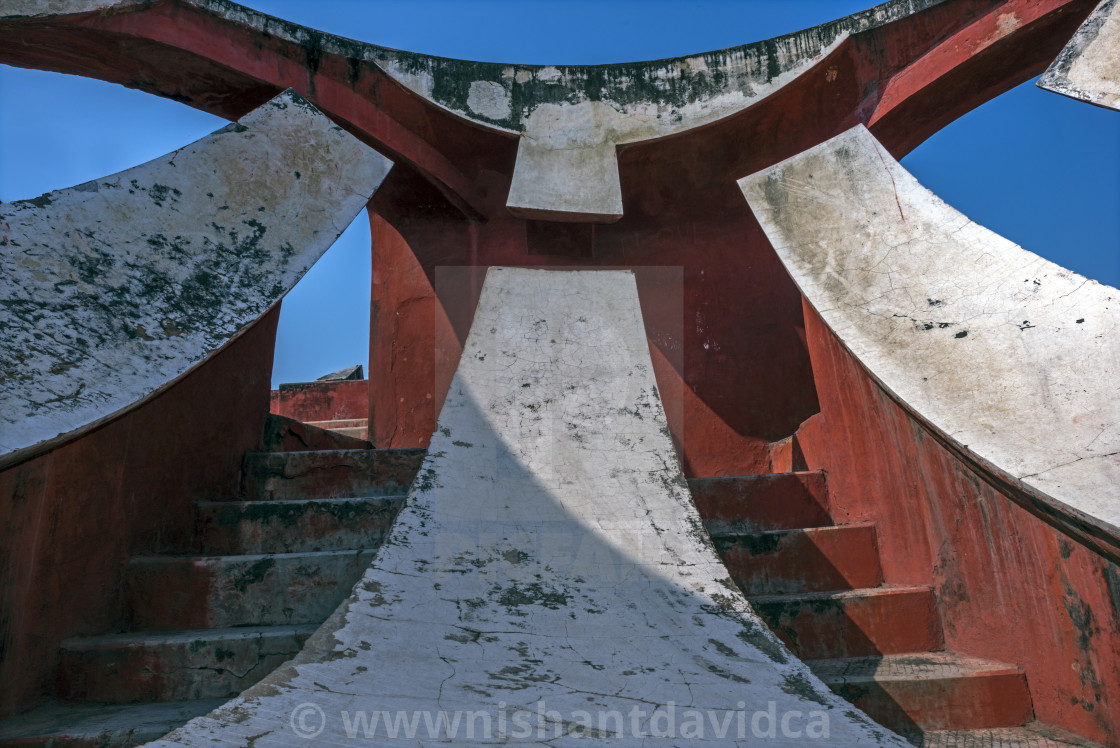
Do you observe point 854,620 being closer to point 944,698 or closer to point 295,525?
point 944,698

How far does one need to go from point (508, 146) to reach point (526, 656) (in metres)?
2.89

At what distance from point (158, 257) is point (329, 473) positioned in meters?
1.07

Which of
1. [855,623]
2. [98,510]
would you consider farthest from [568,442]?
[98,510]

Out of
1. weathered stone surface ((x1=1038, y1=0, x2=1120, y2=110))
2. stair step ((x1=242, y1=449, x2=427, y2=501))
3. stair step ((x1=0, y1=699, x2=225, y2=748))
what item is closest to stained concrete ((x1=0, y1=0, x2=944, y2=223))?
weathered stone surface ((x1=1038, y1=0, x2=1120, y2=110))

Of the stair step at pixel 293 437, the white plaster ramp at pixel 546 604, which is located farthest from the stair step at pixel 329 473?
the white plaster ramp at pixel 546 604

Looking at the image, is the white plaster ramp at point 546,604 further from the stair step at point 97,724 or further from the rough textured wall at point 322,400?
the rough textured wall at point 322,400

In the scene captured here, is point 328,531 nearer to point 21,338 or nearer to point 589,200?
point 21,338

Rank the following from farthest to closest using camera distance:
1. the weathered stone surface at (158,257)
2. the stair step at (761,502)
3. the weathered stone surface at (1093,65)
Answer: the stair step at (761,502) < the weathered stone surface at (1093,65) < the weathered stone surface at (158,257)

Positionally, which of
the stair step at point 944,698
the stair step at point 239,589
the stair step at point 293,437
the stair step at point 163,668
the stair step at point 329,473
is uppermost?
the stair step at point 293,437

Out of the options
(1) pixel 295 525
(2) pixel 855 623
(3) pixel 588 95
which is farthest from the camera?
(3) pixel 588 95

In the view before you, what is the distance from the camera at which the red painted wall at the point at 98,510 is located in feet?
7.11

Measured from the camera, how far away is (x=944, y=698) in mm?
2299

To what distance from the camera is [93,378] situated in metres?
2.25

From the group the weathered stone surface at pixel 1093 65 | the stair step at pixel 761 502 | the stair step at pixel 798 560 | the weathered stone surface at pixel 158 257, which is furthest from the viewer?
the stair step at pixel 761 502
